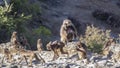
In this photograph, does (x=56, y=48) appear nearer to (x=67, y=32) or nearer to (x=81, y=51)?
(x=81, y=51)

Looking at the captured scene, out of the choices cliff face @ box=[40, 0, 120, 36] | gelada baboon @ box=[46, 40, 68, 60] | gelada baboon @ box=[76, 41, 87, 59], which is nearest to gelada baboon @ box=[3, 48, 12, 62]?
gelada baboon @ box=[46, 40, 68, 60]

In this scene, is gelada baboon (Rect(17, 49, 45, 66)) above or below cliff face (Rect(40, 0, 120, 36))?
above

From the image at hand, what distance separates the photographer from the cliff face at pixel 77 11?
137 ft

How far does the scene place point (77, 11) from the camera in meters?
46.2

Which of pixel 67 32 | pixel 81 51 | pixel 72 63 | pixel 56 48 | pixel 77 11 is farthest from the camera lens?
pixel 77 11

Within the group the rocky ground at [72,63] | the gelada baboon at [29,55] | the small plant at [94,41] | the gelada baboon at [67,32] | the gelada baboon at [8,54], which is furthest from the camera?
the small plant at [94,41]

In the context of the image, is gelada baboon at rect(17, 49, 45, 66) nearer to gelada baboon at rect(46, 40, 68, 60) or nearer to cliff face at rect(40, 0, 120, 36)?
gelada baboon at rect(46, 40, 68, 60)

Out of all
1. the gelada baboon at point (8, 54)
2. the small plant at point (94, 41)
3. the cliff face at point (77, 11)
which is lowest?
the cliff face at point (77, 11)

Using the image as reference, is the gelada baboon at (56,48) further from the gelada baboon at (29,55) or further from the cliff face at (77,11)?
the cliff face at (77,11)

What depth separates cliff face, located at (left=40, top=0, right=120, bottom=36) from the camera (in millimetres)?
41875

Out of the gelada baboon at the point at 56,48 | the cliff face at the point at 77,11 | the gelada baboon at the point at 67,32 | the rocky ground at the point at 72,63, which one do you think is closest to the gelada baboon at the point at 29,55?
the rocky ground at the point at 72,63

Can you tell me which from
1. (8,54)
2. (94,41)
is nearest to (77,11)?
(94,41)

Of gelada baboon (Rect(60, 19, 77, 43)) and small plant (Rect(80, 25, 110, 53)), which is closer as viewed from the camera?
gelada baboon (Rect(60, 19, 77, 43))

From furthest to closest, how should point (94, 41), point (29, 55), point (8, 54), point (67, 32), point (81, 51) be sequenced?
point (94, 41) → point (67, 32) → point (8, 54) → point (81, 51) → point (29, 55)
